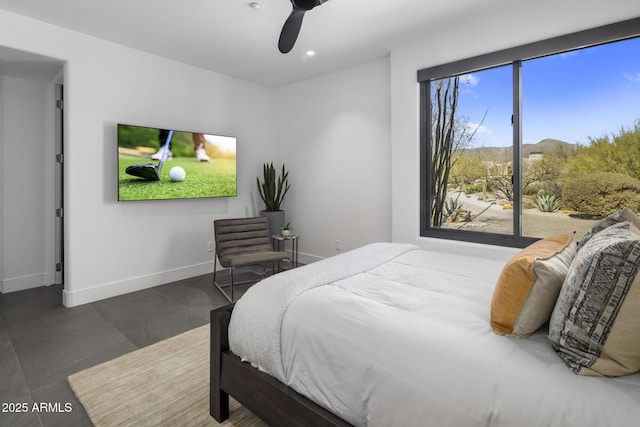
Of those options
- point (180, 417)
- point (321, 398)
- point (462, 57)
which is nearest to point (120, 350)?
point (180, 417)

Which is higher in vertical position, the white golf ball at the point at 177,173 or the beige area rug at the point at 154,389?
the white golf ball at the point at 177,173

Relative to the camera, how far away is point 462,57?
3084 millimetres

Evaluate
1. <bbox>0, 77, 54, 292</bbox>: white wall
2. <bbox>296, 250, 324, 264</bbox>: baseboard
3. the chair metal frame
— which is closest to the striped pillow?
the chair metal frame

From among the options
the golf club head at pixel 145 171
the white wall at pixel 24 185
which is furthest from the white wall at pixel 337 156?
the white wall at pixel 24 185

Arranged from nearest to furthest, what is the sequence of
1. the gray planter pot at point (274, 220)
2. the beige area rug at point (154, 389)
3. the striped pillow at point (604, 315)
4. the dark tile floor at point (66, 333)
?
the striped pillow at point (604, 315) < the beige area rug at point (154, 389) < the dark tile floor at point (66, 333) < the gray planter pot at point (274, 220)

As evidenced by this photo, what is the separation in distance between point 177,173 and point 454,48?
3.21 metres

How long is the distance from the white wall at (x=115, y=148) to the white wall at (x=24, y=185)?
0.95m

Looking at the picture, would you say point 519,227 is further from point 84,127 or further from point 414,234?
point 84,127

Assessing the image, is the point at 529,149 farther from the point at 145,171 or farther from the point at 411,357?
the point at 145,171

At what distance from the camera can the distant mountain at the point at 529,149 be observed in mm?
2762

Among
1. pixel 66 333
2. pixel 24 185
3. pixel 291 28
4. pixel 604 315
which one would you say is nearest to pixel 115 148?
pixel 24 185

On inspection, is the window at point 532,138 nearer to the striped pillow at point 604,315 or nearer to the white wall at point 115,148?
the striped pillow at point 604,315

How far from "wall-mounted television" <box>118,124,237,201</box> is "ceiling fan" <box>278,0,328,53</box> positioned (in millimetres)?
1992

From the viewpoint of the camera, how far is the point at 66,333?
2.62 meters
